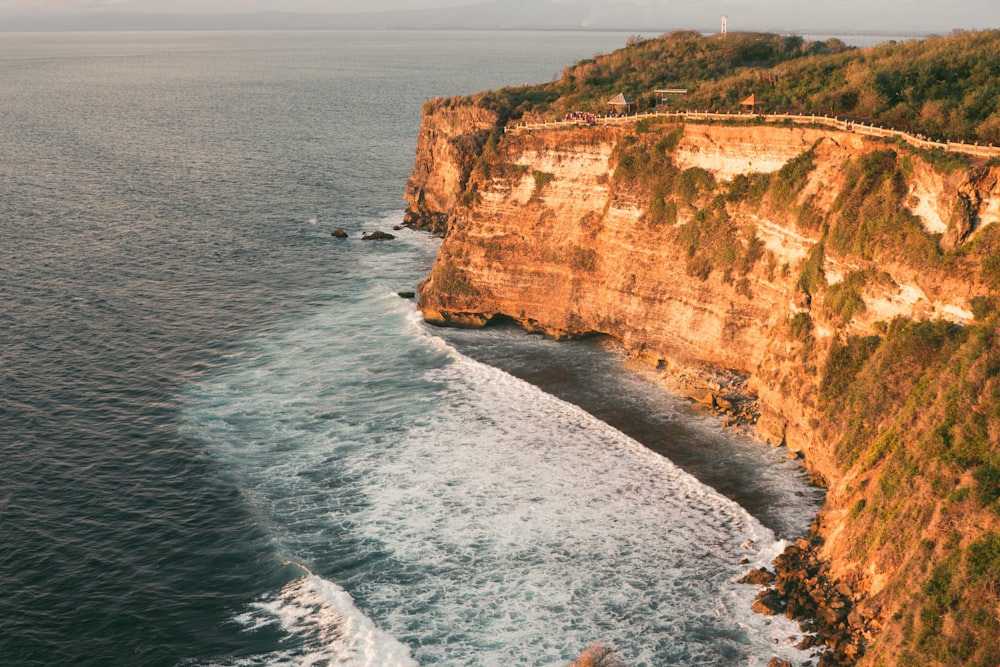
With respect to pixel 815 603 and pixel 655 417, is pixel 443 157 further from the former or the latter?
pixel 815 603

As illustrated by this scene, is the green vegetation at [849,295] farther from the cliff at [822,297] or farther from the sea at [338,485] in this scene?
the sea at [338,485]

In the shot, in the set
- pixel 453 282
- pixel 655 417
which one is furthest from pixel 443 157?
pixel 655 417

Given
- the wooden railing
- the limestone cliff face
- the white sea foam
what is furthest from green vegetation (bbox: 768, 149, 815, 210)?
the limestone cliff face

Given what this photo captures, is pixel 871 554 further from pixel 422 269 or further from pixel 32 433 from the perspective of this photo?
pixel 422 269

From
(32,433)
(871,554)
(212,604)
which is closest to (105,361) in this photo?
(32,433)

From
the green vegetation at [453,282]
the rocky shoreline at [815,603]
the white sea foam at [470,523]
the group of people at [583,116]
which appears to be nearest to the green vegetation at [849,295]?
the white sea foam at [470,523]

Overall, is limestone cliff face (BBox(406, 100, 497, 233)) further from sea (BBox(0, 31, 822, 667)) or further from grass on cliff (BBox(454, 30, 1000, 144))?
sea (BBox(0, 31, 822, 667))
